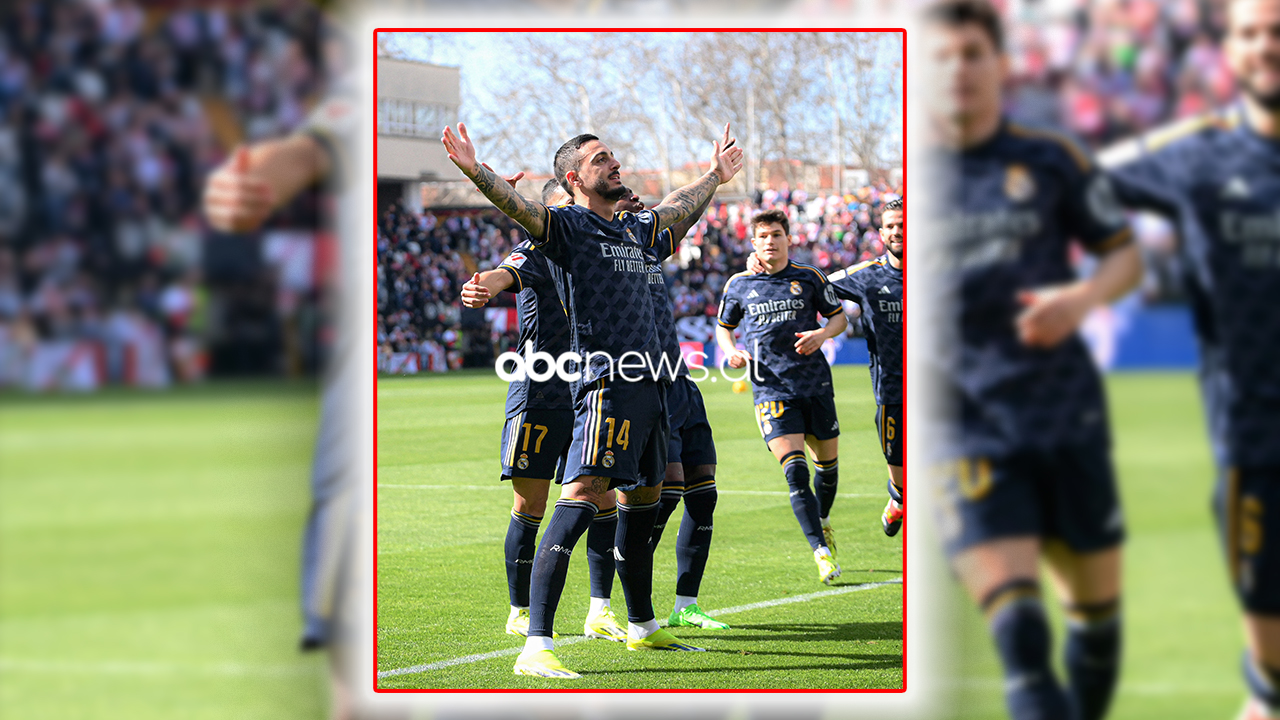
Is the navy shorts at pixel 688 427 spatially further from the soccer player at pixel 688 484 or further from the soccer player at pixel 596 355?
the soccer player at pixel 596 355

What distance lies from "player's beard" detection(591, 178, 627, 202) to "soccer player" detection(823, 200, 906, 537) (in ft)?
5.79

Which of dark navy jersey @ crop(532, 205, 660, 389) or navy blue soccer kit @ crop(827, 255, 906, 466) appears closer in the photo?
dark navy jersey @ crop(532, 205, 660, 389)

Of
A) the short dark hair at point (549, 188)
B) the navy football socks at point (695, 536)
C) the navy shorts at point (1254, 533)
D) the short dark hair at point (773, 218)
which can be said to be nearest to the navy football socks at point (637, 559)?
the navy football socks at point (695, 536)

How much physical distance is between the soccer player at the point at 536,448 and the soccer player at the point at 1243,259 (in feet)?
7.27

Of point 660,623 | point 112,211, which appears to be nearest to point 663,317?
point 660,623

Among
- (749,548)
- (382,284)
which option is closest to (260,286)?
(749,548)

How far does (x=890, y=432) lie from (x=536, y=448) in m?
1.87

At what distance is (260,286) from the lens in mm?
12039

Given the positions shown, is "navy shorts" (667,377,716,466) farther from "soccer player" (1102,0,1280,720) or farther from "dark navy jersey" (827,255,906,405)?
"soccer player" (1102,0,1280,720)

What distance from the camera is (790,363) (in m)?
5.73

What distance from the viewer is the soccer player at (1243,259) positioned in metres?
2.52

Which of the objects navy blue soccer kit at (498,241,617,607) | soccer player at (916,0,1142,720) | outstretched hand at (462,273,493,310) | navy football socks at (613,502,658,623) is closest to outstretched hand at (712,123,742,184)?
navy blue soccer kit at (498,241,617,607)

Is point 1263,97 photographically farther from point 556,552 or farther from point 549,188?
point 549,188

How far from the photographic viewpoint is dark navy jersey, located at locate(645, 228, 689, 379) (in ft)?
13.0
